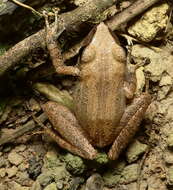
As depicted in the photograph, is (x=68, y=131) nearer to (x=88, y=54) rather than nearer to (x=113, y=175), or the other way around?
(x=113, y=175)

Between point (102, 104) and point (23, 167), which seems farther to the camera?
point (23, 167)

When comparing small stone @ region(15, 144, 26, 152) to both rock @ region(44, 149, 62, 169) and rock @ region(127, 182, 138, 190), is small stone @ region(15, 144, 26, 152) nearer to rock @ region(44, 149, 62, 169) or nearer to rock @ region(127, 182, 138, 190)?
rock @ region(44, 149, 62, 169)

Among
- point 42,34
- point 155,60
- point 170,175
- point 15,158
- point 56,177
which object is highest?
point 42,34

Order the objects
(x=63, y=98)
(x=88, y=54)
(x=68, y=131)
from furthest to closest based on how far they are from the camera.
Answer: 1. (x=63, y=98)
2. (x=68, y=131)
3. (x=88, y=54)

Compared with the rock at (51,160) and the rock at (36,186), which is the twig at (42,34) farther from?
the rock at (36,186)

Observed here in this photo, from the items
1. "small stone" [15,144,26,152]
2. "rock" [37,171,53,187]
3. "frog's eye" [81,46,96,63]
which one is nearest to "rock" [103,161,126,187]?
"rock" [37,171,53,187]

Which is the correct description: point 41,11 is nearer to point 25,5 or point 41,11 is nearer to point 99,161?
point 25,5

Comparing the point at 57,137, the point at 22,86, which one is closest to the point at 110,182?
the point at 57,137

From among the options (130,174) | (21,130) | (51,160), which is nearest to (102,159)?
(130,174)
